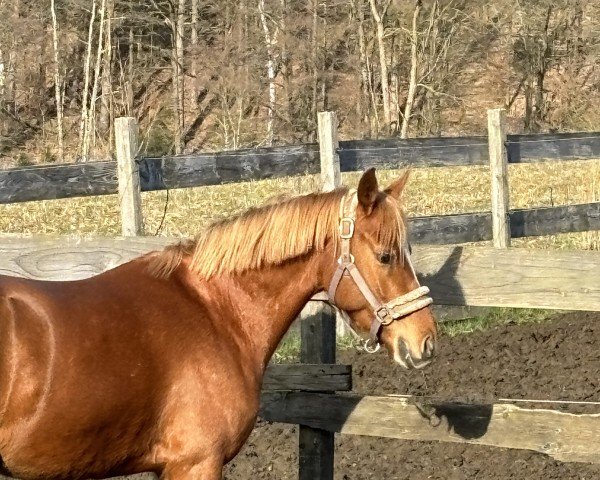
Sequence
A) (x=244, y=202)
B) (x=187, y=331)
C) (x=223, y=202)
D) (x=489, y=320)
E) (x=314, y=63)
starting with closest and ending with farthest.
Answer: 1. (x=187, y=331)
2. (x=489, y=320)
3. (x=244, y=202)
4. (x=223, y=202)
5. (x=314, y=63)

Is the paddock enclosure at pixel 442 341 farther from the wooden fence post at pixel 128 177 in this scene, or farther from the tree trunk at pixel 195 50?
the tree trunk at pixel 195 50

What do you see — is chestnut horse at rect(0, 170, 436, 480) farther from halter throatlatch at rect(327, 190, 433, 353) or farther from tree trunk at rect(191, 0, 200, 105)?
tree trunk at rect(191, 0, 200, 105)

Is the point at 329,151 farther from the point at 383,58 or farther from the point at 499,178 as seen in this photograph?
the point at 383,58

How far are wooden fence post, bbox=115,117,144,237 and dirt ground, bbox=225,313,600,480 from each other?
61.6 inches

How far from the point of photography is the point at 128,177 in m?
6.20

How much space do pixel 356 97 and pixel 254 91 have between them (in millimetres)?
2805

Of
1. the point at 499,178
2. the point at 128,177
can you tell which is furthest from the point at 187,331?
the point at 499,178

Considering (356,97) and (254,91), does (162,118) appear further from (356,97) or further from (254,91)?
(356,97)

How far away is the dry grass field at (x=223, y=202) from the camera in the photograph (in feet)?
42.8

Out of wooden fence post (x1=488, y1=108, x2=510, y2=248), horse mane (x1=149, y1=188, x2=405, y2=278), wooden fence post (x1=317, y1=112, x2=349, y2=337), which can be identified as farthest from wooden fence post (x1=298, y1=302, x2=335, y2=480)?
wooden fence post (x1=488, y1=108, x2=510, y2=248)

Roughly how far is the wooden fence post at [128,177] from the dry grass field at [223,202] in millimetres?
5174

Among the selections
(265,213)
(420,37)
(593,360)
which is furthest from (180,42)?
(265,213)

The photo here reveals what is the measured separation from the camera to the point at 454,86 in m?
27.4

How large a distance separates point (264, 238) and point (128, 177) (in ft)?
9.27
